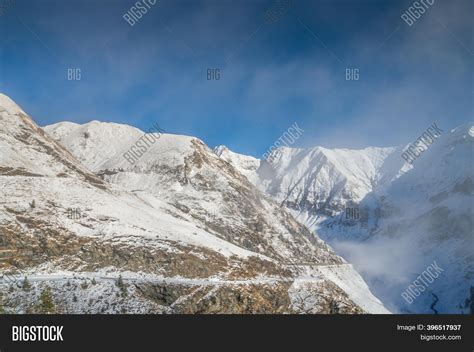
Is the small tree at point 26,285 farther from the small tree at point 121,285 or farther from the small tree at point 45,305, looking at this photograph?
the small tree at point 121,285

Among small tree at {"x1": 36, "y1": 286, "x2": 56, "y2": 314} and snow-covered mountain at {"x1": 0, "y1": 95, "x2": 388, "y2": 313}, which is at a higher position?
snow-covered mountain at {"x1": 0, "y1": 95, "x2": 388, "y2": 313}

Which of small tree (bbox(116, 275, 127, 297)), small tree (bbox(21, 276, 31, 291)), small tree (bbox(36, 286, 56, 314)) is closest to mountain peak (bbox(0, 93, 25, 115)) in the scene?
small tree (bbox(21, 276, 31, 291))

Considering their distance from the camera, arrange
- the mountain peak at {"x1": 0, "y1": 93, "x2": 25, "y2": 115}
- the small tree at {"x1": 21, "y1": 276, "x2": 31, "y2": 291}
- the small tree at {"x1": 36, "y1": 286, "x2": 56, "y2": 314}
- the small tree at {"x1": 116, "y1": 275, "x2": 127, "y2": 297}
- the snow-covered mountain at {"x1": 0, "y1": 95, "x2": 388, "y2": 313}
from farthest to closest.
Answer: the mountain peak at {"x1": 0, "y1": 93, "x2": 25, "y2": 115}
the small tree at {"x1": 116, "y1": 275, "x2": 127, "y2": 297}
the snow-covered mountain at {"x1": 0, "y1": 95, "x2": 388, "y2": 313}
the small tree at {"x1": 21, "y1": 276, "x2": 31, "y2": 291}
the small tree at {"x1": 36, "y1": 286, "x2": 56, "y2": 314}

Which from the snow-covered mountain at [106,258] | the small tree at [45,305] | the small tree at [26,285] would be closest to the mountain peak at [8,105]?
the snow-covered mountain at [106,258]

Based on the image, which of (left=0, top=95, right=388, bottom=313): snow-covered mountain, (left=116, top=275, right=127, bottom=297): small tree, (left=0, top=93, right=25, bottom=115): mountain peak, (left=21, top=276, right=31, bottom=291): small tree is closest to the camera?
(left=21, top=276, right=31, bottom=291): small tree

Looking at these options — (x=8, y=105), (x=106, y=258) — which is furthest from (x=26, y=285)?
(x=8, y=105)

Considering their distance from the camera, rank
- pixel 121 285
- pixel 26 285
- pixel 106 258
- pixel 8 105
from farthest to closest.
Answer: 1. pixel 8 105
2. pixel 106 258
3. pixel 121 285
4. pixel 26 285

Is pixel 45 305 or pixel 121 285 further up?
pixel 121 285

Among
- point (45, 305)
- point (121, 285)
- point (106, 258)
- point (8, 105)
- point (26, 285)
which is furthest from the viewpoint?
point (8, 105)

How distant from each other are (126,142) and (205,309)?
13340 cm

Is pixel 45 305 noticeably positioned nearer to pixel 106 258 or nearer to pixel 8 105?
pixel 106 258

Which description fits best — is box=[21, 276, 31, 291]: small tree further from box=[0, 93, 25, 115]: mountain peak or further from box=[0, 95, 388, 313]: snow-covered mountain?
box=[0, 93, 25, 115]: mountain peak

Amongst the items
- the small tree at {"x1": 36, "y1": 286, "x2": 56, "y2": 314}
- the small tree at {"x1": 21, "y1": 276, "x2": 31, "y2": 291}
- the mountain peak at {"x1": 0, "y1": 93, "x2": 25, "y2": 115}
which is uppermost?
the mountain peak at {"x1": 0, "y1": 93, "x2": 25, "y2": 115}

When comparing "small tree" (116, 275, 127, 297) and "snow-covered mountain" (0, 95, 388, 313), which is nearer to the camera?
"snow-covered mountain" (0, 95, 388, 313)
